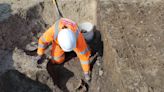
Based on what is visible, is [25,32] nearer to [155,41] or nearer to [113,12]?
[113,12]

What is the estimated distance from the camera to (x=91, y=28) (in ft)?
25.3

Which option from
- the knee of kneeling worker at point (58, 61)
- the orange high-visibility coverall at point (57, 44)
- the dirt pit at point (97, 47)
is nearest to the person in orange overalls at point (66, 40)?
the orange high-visibility coverall at point (57, 44)

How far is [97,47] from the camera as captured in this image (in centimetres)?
780

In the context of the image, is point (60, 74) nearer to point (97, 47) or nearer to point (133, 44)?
point (97, 47)

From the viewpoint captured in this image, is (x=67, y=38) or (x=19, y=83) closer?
(x=67, y=38)

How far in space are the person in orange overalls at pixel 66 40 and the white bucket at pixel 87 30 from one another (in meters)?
0.80

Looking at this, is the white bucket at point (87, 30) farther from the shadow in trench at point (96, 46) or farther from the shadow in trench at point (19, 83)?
the shadow in trench at point (19, 83)

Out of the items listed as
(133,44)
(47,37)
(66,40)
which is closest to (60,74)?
(47,37)

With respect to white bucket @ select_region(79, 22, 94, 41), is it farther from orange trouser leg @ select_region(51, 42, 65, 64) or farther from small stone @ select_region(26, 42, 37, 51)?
small stone @ select_region(26, 42, 37, 51)

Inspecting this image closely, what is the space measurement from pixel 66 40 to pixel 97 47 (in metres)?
1.71

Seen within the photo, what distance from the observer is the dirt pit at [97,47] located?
6.13 meters

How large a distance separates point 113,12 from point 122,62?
1.63 metres

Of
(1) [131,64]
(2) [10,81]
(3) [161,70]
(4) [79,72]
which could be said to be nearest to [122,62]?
(1) [131,64]

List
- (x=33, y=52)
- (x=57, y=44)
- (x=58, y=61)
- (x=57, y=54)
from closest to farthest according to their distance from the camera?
1. (x=57, y=44)
2. (x=57, y=54)
3. (x=58, y=61)
4. (x=33, y=52)
